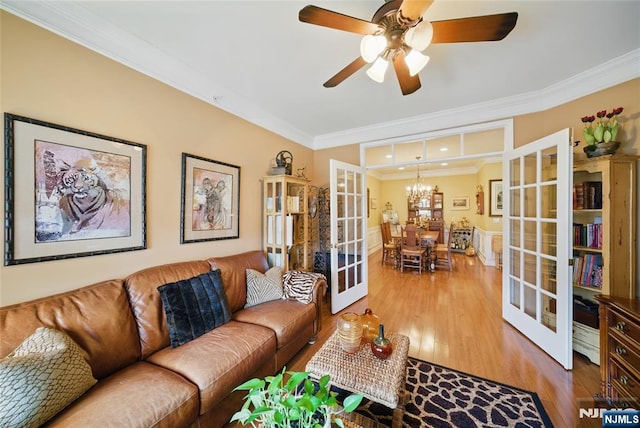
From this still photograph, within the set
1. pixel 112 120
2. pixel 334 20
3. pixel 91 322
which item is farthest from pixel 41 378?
pixel 334 20

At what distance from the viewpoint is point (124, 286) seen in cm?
155

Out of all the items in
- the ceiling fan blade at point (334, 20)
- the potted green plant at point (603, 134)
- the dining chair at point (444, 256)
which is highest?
the ceiling fan blade at point (334, 20)

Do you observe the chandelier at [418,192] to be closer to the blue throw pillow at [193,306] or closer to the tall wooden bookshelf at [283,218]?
the tall wooden bookshelf at [283,218]

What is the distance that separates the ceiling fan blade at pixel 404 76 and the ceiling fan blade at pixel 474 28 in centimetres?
24

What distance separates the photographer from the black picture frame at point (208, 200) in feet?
6.71

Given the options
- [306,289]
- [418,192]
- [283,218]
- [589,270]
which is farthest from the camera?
[418,192]

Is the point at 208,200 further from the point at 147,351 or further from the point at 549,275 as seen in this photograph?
the point at 549,275

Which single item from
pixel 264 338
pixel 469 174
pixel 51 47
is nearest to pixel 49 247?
pixel 51 47

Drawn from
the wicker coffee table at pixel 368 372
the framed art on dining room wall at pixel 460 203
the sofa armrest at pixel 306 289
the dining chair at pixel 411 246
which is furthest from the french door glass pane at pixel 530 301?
the framed art on dining room wall at pixel 460 203

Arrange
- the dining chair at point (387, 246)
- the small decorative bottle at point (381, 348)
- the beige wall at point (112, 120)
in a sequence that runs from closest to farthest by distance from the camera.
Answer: the beige wall at point (112, 120)
the small decorative bottle at point (381, 348)
the dining chair at point (387, 246)

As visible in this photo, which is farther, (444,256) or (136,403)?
(444,256)

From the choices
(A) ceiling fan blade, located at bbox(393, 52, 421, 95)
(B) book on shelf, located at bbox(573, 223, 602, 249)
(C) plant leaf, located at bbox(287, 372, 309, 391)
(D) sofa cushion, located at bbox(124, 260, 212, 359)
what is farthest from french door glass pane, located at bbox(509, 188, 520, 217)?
(D) sofa cushion, located at bbox(124, 260, 212, 359)

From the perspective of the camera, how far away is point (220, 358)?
138 cm

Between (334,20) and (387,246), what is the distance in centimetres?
491
